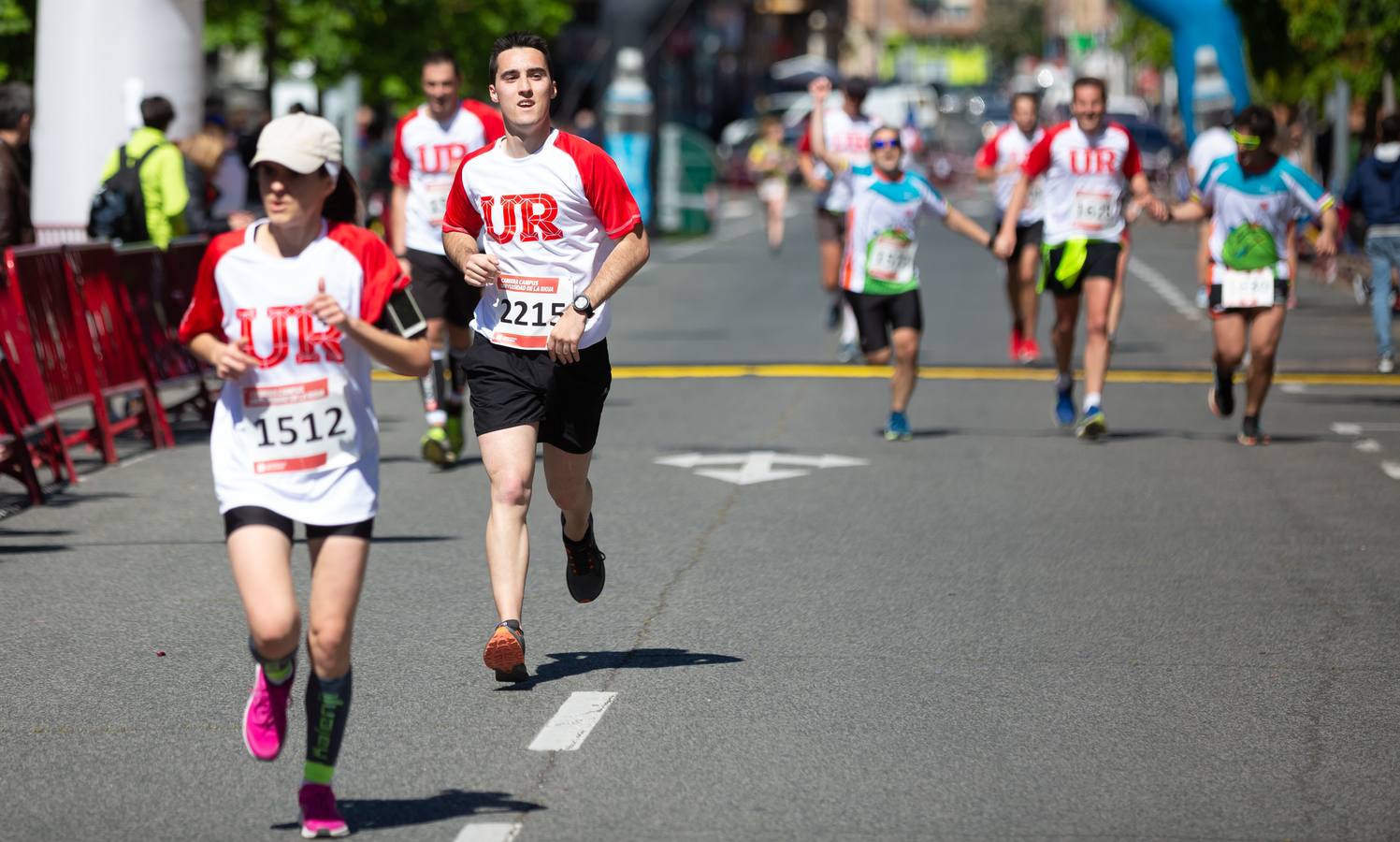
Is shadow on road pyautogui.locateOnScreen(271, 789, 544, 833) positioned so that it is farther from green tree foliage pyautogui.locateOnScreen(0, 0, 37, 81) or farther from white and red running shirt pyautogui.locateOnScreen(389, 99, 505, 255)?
green tree foliage pyautogui.locateOnScreen(0, 0, 37, 81)

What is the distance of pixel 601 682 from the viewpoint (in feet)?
22.3

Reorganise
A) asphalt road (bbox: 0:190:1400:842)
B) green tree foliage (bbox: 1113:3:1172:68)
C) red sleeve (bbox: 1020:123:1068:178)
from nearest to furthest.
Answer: asphalt road (bbox: 0:190:1400:842) < red sleeve (bbox: 1020:123:1068:178) < green tree foliage (bbox: 1113:3:1172:68)

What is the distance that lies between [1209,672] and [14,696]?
12.0 ft

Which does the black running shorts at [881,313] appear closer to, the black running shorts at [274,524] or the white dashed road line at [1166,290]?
the black running shorts at [274,524]

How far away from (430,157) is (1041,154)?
3807 mm

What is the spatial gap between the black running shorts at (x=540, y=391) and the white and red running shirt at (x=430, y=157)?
4427mm

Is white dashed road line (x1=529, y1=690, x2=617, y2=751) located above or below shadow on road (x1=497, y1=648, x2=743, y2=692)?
above

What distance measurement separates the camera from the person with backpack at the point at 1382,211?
1673 centimetres

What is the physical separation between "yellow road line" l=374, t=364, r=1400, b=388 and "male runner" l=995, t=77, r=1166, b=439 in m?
3.25

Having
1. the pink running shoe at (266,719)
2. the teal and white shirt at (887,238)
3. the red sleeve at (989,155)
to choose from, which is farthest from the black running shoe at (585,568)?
the red sleeve at (989,155)

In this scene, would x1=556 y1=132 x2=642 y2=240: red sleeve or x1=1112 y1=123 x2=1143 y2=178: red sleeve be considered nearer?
x1=556 y1=132 x2=642 y2=240: red sleeve

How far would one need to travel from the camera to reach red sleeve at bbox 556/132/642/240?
22.2 feet

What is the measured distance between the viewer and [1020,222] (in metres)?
17.5

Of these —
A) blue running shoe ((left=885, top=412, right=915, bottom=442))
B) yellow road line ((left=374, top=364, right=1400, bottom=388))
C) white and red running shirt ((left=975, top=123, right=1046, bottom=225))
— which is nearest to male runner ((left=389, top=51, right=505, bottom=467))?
blue running shoe ((left=885, top=412, right=915, bottom=442))
